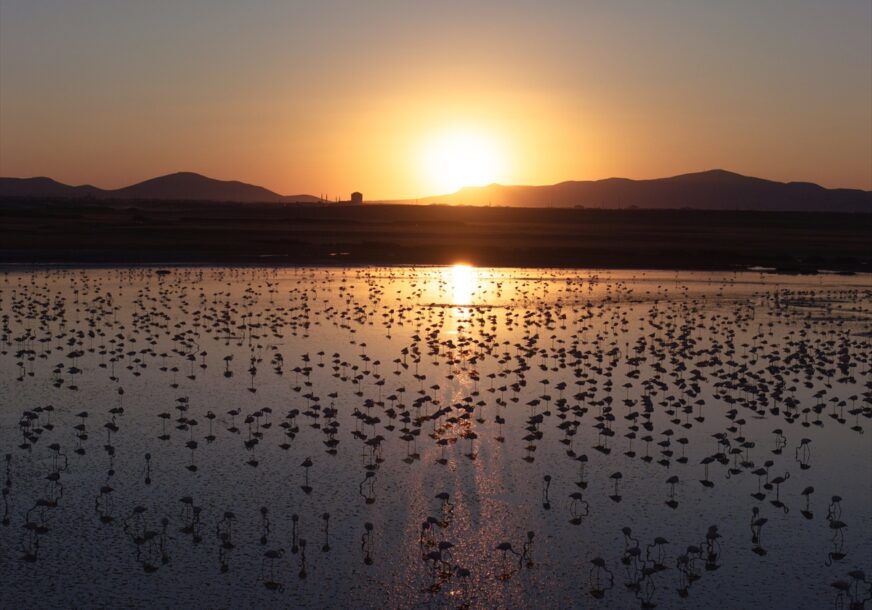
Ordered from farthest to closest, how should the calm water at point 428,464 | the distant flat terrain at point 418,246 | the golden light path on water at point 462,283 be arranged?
the distant flat terrain at point 418,246 < the golden light path on water at point 462,283 < the calm water at point 428,464

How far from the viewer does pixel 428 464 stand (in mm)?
15297

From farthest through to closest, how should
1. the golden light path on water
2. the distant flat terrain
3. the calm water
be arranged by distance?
the distant flat terrain, the golden light path on water, the calm water

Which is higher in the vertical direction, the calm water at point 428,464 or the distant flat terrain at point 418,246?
the distant flat terrain at point 418,246

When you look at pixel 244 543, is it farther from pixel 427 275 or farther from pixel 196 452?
pixel 427 275

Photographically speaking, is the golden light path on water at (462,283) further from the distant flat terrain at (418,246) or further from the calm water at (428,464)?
the calm water at (428,464)

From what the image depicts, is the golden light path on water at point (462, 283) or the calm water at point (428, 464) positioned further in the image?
the golden light path on water at point (462, 283)

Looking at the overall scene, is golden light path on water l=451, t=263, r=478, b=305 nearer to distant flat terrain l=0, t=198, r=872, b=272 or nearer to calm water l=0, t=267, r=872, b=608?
distant flat terrain l=0, t=198, r=872, b=272

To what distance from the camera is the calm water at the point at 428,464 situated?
11.0 meters

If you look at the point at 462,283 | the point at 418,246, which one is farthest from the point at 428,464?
the point at 418,246

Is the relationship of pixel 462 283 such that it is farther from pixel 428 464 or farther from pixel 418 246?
pixel 428 464

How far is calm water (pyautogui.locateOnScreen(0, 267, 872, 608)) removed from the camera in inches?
432

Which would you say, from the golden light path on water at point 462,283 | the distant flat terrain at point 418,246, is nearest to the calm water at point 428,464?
the golden light path on water at point 462,283

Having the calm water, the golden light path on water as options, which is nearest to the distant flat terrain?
the golden light path on water

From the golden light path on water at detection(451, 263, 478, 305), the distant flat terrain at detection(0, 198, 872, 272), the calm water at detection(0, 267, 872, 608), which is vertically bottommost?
the calm water at detection(0, 267, 872, 608)
